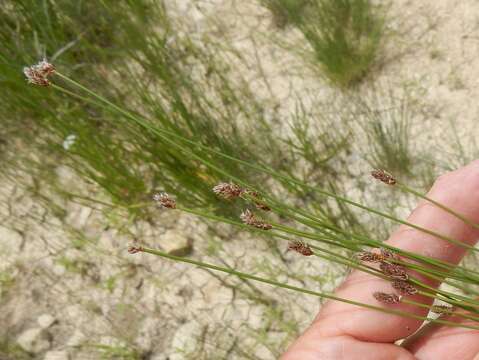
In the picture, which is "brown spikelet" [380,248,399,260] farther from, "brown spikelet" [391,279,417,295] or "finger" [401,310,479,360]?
"finger" [401,310,479,360]

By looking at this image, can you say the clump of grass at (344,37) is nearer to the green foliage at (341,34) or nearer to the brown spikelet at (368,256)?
the green foliage at (341,34)

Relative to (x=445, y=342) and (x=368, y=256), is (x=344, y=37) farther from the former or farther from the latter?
(x=368, y=256)

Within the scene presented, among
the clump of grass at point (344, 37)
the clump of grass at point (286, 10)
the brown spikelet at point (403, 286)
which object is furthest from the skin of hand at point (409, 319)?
the clump of grass at point (286, 10)

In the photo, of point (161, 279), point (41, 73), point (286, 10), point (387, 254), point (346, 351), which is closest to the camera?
point (41, 73)

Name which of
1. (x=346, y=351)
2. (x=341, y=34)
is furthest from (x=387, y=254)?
(x=341, y=34)

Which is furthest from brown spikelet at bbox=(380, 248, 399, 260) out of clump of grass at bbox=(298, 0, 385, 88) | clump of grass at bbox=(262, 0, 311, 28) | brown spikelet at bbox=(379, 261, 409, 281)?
clump of grass at bbox=(262, 0, 311, 28)

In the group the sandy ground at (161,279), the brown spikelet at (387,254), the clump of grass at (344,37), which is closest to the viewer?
the brown spikelet at (387,254)
